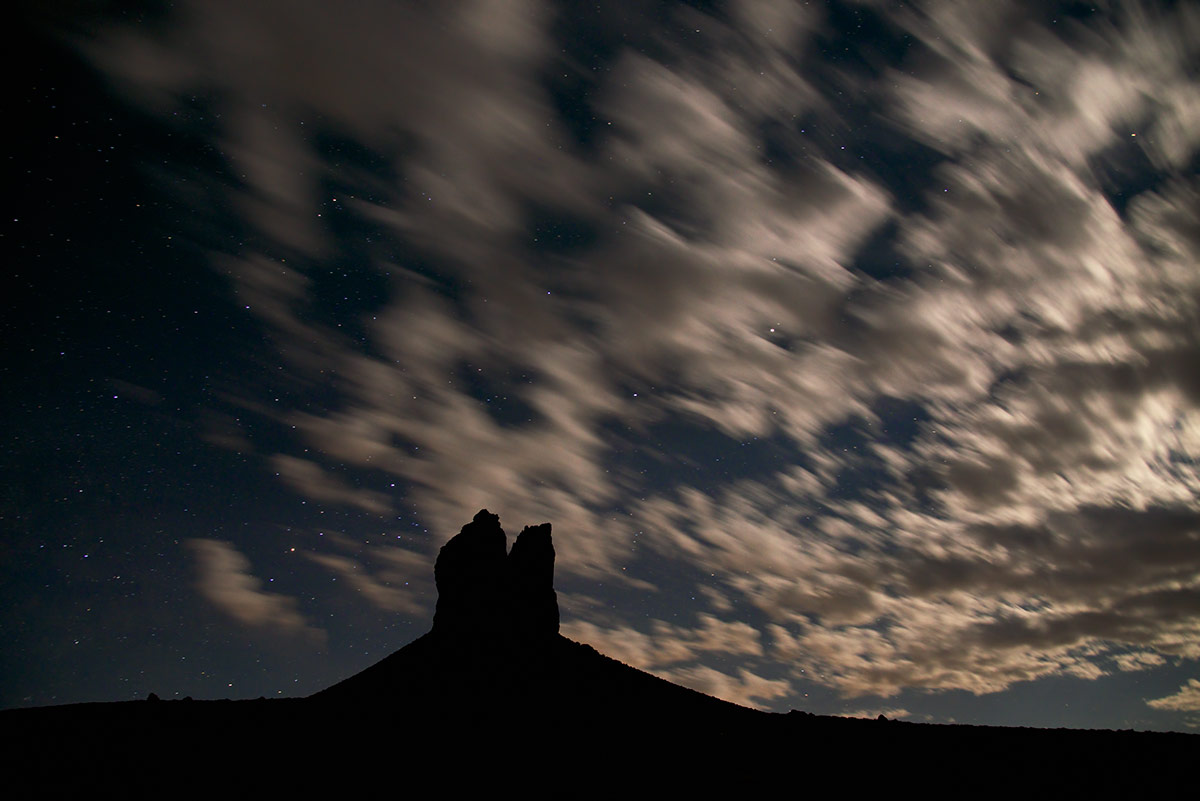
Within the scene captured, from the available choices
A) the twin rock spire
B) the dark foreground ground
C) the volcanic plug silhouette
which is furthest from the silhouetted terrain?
the twin rock spire

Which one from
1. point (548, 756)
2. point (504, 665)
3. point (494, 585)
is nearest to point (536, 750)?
point (548, 756)

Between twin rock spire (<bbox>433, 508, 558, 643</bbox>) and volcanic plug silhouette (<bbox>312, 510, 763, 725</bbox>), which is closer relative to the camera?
volcanic plug silhouette (<bbox>312, 510, 763, 725</bbox>)

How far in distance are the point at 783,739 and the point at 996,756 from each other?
1094cm

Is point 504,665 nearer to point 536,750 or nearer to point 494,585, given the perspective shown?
point 494,585

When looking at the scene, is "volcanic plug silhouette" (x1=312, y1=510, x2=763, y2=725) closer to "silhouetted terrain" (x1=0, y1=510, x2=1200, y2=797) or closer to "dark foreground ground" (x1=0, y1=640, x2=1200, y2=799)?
"silhouetted terrain" (x1=0, y1=510, x2=1200, y2=797)

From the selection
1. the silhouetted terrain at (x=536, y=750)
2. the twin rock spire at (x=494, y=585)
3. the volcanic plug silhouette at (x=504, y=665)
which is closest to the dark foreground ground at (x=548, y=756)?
the silhouetted terrain at (x=536, y=750)

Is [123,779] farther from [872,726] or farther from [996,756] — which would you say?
[996,756]

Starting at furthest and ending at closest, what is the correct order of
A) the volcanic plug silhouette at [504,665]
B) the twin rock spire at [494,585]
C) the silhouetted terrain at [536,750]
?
1. the twin rock spire at [494,585]
2. the volcanic plug silhouette at [504,665]
3. the silhouetted terrain at [536,750]

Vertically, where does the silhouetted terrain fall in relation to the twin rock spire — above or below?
below

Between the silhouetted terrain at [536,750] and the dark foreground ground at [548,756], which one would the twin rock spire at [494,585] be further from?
the dark foreground ground at [548,756]

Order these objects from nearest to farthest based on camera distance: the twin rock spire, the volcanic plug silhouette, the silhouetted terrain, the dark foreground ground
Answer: the dark foreground ground, the silhouetted terrain, the volcanic plug silhouette, the twin rock spire

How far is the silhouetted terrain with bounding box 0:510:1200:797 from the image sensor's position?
2792 cm

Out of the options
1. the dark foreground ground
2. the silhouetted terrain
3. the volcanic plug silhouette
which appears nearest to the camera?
the dark foreground ground

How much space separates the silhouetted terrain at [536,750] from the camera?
27922mm
